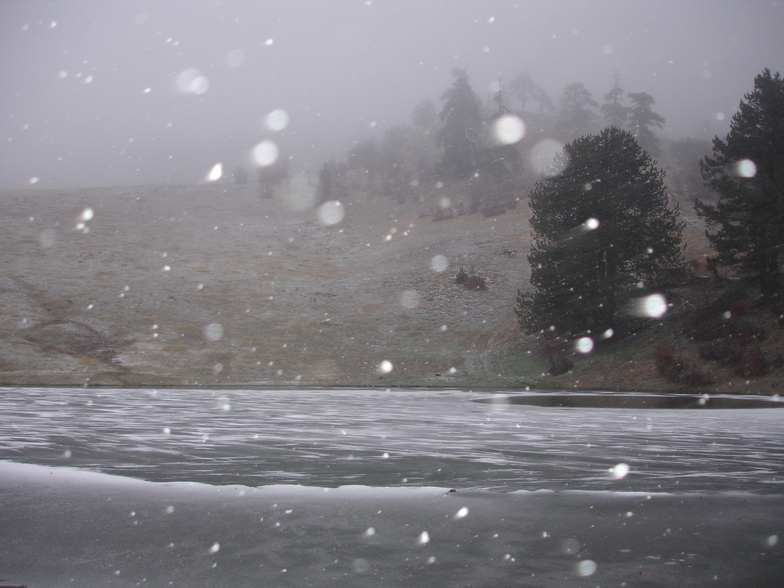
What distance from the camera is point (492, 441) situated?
755cm

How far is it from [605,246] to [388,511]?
27.0 metres

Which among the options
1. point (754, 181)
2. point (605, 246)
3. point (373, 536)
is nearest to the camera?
point (373, 536)

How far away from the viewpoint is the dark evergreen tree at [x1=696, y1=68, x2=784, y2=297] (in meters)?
23.7

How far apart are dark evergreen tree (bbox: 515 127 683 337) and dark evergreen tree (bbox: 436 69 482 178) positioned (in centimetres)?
5357

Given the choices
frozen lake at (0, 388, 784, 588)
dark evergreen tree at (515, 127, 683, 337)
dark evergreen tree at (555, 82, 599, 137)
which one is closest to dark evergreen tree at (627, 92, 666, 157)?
dark evergreen tree at (555, 82, 599, 137)

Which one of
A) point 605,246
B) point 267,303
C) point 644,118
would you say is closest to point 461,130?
point 644,118

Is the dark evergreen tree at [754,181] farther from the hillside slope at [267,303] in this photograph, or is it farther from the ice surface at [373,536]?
the ice surface at [373,536]

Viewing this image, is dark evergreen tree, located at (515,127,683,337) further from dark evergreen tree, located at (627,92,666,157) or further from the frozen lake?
dark evergreen tree, located at (627,92,666,157)

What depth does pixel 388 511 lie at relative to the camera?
3.76 metres

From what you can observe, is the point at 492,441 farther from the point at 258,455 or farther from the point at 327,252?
the point at 327,252

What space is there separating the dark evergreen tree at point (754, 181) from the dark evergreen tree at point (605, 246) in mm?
3077

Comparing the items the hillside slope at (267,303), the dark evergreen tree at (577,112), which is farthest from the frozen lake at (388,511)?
the dark evergreen tree at (577,112)

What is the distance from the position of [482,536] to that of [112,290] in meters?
44.5

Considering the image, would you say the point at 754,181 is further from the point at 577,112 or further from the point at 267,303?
the point at 577,112
